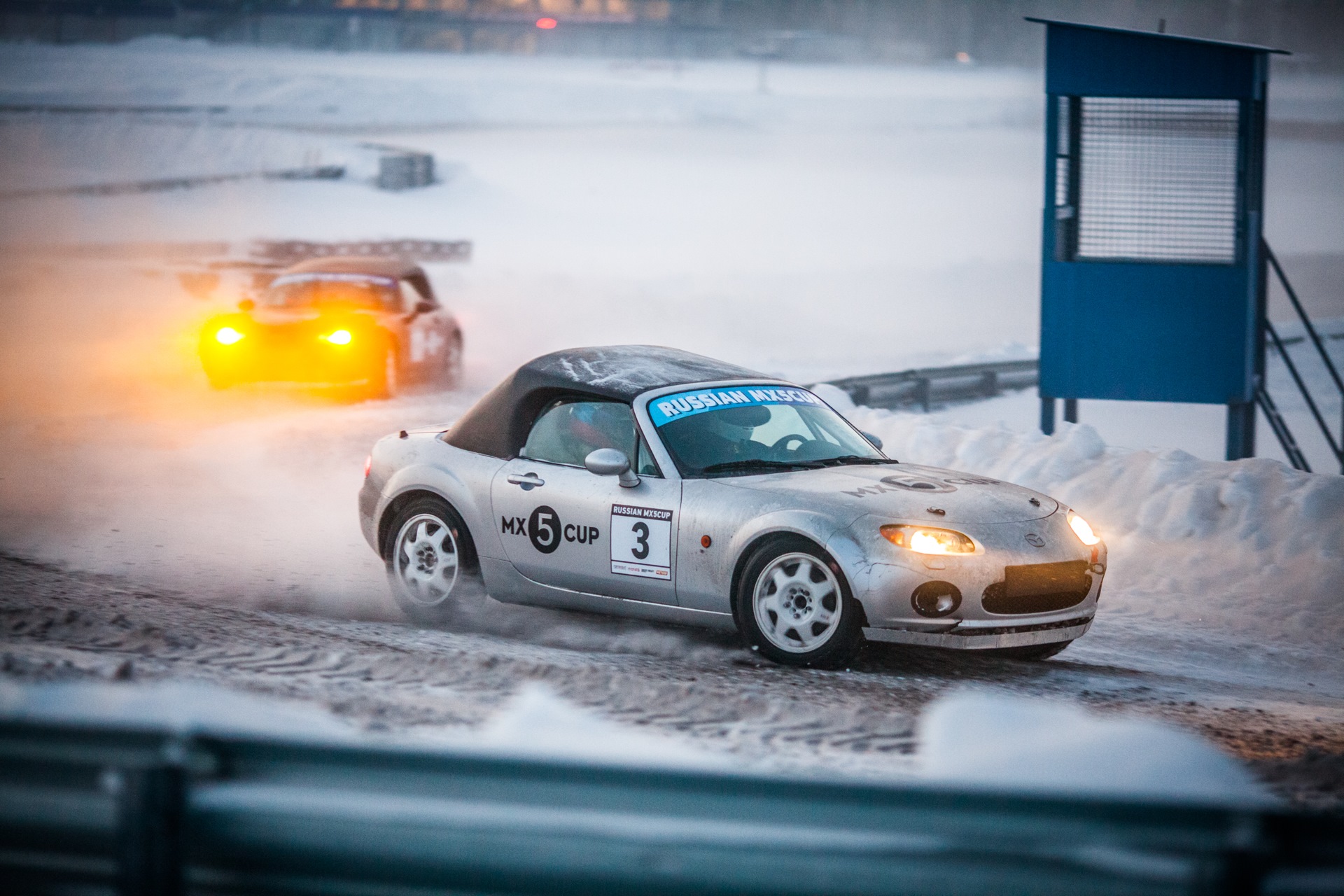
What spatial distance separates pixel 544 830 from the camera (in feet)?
9.76

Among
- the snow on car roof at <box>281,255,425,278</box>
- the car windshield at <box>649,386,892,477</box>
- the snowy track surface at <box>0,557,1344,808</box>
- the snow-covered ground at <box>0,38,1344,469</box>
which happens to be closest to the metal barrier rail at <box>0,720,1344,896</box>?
the snowy track surface at <box>0,557,1344,808</box>

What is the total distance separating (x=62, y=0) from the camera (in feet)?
146

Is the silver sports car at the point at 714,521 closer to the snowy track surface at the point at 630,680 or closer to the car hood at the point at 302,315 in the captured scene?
the snowy track surface at the point at 630,680

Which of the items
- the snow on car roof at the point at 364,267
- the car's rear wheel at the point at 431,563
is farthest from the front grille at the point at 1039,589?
the snow on car roof at the point at 364,267

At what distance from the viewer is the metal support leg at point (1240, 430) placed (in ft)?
39.6

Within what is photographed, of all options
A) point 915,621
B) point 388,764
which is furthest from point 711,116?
point 388,764

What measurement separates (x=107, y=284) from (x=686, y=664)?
911 inches

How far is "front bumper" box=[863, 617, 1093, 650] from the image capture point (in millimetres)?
6277

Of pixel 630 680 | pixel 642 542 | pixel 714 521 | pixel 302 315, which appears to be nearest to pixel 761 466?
pixel 714 521

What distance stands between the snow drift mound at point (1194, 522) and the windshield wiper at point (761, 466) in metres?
2.43

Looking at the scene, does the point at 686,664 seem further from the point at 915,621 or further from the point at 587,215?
the point at 587,215

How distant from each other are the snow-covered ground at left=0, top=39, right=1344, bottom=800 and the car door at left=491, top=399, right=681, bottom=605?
1.09 feet

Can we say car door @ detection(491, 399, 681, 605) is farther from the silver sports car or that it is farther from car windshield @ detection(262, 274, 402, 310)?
car windshield @ detection(262, 274, 402, 310)

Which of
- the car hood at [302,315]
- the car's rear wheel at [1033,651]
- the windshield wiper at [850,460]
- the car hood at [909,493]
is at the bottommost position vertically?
the car's rear wheel at [1033,651]
